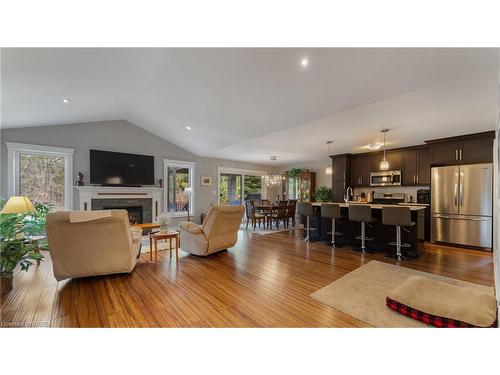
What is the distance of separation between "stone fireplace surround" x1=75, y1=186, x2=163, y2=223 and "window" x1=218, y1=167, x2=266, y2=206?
96.7 inches

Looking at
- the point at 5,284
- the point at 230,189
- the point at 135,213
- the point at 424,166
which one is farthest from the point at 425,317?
the point at 230,189

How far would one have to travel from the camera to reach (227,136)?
5.25m

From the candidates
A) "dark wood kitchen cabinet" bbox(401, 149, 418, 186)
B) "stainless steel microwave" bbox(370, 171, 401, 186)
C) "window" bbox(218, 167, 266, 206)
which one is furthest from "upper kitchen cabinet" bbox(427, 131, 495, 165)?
"window" bbox(218, 167, 266, 206)

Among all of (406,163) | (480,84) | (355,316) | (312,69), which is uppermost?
(312,69)

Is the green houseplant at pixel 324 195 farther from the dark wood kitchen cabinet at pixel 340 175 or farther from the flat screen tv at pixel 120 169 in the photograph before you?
the flat screen tv at pixel 120 169

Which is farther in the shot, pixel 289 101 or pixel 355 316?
pixel 289 101

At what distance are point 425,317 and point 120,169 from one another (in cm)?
643

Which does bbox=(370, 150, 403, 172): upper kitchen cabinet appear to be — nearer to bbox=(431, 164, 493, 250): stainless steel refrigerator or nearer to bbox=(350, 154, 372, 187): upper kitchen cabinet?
bbox=(350, 154, 372, 187): upper kitchen cabinet

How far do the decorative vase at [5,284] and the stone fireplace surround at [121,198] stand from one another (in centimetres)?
301

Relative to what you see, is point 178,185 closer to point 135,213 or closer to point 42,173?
point 135,213
